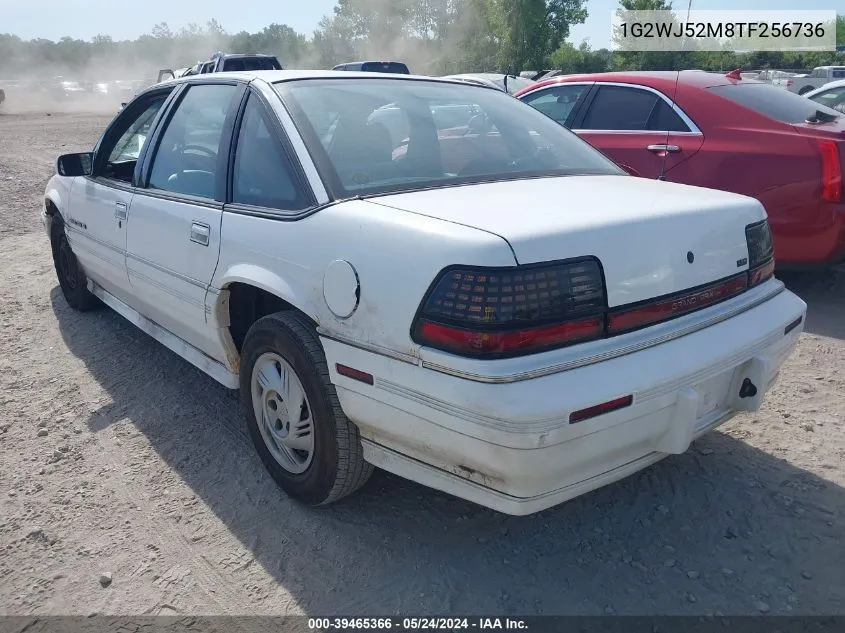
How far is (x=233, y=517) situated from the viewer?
2729 mm

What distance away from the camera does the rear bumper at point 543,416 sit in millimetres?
1914

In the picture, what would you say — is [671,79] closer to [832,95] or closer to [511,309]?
[511,309]

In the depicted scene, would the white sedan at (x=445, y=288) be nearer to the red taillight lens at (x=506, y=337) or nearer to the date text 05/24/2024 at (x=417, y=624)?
the red taillight lens at (x=506, y=337)

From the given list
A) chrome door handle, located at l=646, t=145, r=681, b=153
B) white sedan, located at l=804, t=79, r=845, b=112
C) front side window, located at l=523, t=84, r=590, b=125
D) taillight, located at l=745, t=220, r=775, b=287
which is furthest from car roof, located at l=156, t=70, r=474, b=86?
white sedan, located at l=804, t=79, r=845, b=112

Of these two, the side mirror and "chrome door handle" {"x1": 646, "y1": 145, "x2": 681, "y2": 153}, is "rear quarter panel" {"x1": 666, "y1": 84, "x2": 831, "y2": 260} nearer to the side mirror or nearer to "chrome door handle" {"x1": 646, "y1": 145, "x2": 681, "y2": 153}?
"chrome door handle" {"x1": 646, "y1": 145, "x2": 681, "y2": 153}

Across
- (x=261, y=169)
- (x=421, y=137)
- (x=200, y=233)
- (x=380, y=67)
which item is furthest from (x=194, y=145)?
(x=380, y=67)

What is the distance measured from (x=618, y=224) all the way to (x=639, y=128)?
12.1 feet

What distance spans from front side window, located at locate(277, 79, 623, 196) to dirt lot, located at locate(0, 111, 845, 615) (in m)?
1.25

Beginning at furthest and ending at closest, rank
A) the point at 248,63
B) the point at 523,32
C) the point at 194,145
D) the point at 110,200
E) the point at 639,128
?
1. the point at 523,32
2. the point at 248,63
3. the point at 639,128
4. the point at 110,200
5. the point at 194,145

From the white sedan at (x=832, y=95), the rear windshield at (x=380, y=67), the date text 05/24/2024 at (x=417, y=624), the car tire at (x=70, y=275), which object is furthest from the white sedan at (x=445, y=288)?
the rear windshield at (x=380, y=67)

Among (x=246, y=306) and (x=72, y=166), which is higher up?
(x=72, y=166)

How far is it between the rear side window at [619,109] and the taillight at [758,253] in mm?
2994

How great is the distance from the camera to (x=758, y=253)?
2635 mm

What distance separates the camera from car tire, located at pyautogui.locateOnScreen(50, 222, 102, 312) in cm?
484
